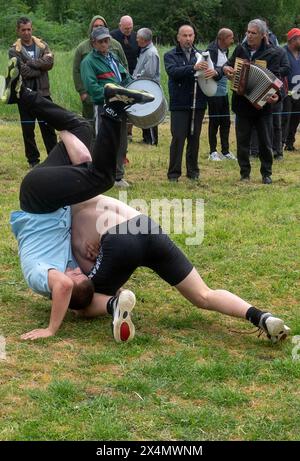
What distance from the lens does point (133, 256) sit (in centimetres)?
491

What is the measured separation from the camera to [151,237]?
495cm

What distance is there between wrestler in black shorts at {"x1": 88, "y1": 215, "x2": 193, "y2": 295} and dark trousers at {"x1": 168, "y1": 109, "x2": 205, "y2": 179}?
4692 mm

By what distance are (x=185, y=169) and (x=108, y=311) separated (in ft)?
19.1

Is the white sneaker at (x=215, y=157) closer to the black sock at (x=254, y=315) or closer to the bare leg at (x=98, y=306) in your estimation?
the bare leg at (x=98, y=306)

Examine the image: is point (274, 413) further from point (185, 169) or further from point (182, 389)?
point (185, 169)

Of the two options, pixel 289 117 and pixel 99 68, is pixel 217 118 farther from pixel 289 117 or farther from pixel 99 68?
pixel 99 68

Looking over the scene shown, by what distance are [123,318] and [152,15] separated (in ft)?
98.4

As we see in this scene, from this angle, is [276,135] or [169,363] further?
[276,135]

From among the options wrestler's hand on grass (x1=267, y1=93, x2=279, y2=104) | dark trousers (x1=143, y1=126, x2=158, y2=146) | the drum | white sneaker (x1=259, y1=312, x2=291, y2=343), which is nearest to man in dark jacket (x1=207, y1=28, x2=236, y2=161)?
dark trousers (x1=143, y1=126, x2=158, y2=146)

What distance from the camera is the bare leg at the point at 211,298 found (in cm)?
497

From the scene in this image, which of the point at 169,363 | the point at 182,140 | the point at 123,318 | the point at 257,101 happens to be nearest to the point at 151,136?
the point at 182,140

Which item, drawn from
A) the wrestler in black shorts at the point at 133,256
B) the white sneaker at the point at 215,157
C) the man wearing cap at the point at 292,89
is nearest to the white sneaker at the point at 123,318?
the wrestler in black shorts at the point at 133,256

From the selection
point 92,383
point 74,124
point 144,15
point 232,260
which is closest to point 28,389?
point 92,383

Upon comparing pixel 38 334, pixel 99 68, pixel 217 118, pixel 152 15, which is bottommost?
pixel 152 15
